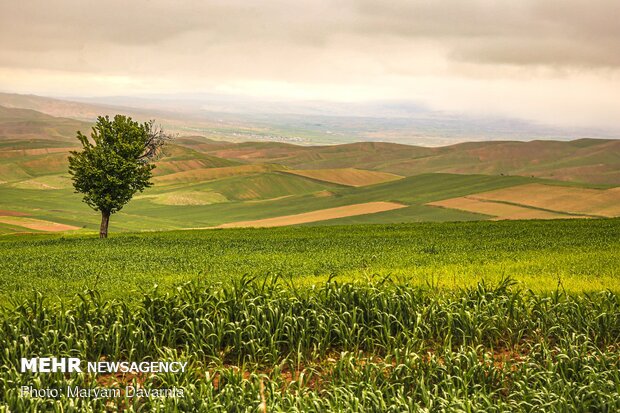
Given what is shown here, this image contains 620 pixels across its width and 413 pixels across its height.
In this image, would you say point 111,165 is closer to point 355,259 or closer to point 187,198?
point 355,259

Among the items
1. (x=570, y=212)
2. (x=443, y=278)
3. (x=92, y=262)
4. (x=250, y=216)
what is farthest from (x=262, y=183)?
(x=443, y=278)

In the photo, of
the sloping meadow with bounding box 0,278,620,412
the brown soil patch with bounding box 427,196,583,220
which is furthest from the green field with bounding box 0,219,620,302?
the brown soil patch with bounding box 427,196,583,220

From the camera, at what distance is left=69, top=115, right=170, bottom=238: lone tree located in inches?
2078

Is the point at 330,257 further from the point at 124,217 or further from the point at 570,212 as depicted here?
the point at 124,217

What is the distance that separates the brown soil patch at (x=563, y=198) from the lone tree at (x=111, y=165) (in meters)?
77.1

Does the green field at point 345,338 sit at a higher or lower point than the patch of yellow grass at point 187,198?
higher

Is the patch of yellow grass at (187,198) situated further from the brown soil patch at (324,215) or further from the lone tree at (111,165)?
the lone tree at (111,165)

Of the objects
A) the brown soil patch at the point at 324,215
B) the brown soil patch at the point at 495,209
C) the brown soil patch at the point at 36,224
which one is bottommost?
the brown soil patch at the point at 36,224

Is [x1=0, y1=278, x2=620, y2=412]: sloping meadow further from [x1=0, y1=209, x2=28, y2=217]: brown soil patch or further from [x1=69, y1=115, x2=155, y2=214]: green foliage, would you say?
[x1=0, y1=209, x2=28, y2=217]: brown soil patch

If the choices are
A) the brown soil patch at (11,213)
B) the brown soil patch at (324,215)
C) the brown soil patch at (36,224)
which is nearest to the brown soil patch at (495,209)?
the brown soil patch at (324,215)

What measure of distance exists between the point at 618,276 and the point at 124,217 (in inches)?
5249

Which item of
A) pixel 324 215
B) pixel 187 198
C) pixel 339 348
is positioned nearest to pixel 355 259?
pixel 339 348

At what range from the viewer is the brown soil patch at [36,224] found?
11275cm

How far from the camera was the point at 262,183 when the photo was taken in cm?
18938
